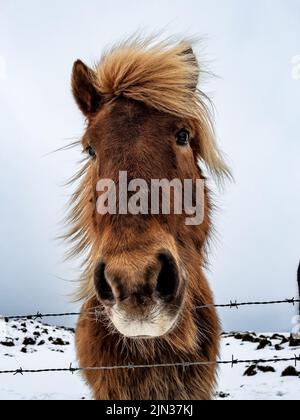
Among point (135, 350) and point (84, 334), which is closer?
point (135, 350)

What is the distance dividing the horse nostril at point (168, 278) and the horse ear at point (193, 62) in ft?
6.41

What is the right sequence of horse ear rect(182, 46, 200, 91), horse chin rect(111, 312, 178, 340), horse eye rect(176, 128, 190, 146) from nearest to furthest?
1. horse chin rect(111, 312, 178, 340)
2. horse eye rect(176, 128, 190, 146)
3. horse ear rect(182, 46, 200, 91)

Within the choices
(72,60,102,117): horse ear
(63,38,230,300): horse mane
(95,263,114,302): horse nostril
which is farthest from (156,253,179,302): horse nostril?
(72,60,102,117): horse ear

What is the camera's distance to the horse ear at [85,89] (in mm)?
3484

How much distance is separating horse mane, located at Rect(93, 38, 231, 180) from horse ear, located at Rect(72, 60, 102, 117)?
5cm

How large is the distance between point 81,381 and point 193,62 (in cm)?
432

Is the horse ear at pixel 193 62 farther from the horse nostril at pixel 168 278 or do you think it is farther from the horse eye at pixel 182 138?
the horse nostril at pixel 168 278

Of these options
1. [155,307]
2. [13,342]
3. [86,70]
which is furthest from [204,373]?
[13,342]

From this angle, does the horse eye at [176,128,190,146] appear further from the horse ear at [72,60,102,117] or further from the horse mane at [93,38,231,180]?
the horse ear at [72,60,102,117]

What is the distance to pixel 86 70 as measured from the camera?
11.6ft

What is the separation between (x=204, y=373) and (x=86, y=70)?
268 centimetres

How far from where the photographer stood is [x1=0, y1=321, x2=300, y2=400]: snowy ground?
5789 mm

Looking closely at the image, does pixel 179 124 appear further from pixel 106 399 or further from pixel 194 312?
pixel 106 399

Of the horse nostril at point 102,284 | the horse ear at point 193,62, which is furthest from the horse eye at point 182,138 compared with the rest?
the horse nostril at point 102,284
